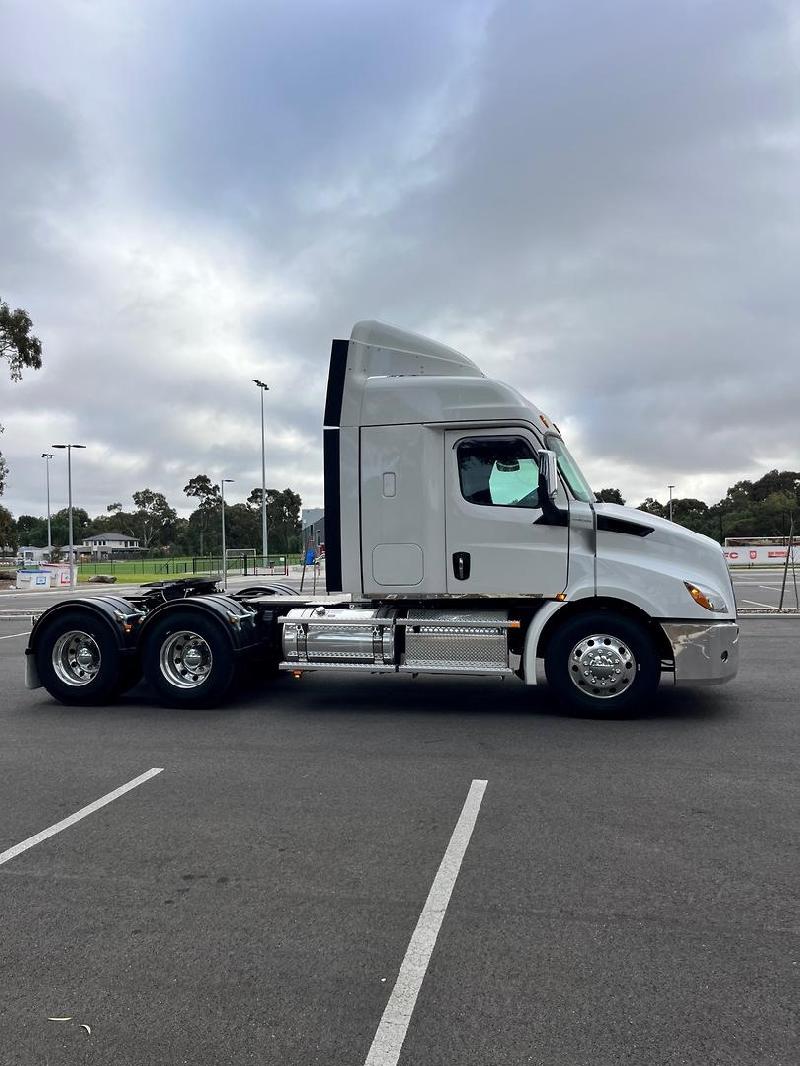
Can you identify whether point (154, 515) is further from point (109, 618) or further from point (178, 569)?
point (109, 618)

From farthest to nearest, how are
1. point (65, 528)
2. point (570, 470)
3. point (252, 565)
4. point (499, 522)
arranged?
point (65, 528)
point (252, 565)
point (570, 470)
point (499, 522)

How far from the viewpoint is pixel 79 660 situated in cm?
786

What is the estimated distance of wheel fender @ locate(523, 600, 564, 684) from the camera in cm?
674

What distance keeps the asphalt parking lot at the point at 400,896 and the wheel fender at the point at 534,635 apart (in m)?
0.58

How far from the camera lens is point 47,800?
479 centimetres

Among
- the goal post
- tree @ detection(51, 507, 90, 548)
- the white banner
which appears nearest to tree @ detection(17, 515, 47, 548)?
tree @ detection(51, 507, 90, 548)

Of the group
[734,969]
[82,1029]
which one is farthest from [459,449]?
[82,1029]

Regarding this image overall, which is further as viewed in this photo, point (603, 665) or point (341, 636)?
point (341, 636)

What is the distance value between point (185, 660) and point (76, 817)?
10.2 ft

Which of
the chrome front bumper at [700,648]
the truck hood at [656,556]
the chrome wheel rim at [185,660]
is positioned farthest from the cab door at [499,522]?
the chrome wheel rim at [185,660]

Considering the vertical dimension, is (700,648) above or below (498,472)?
below

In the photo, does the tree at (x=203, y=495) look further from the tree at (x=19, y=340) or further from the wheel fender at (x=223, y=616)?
the wheel fender at (x=223, y=616)

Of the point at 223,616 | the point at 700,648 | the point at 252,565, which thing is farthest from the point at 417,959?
the point at 252,565

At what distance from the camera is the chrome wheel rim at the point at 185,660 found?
295 inches
